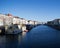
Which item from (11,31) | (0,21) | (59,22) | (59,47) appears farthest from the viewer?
(59,22)

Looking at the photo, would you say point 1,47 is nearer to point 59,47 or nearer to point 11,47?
point 11,47

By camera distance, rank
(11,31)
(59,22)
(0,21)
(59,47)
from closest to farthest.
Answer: (59,47), (11,31), (0,21), (59,22)

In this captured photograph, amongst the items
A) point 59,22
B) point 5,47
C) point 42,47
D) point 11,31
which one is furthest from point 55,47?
point 59,22

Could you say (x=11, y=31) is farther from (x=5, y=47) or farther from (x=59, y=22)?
(x=59, y=22)

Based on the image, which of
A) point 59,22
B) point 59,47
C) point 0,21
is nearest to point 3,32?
point 0,21

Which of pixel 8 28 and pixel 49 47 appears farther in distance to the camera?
pixel 8 28

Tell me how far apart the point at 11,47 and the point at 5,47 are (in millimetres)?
719

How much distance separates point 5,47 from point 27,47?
2.64 meters

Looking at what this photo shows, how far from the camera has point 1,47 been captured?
17.6m

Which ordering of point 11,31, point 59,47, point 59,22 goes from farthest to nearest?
point 59,22
point 11,31
point 59,47

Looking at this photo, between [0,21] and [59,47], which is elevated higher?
[0,21]

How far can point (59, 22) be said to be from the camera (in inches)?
3684

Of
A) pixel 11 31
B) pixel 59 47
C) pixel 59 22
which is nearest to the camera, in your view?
pixel 59 47

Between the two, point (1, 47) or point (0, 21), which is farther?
point (0, 21)
